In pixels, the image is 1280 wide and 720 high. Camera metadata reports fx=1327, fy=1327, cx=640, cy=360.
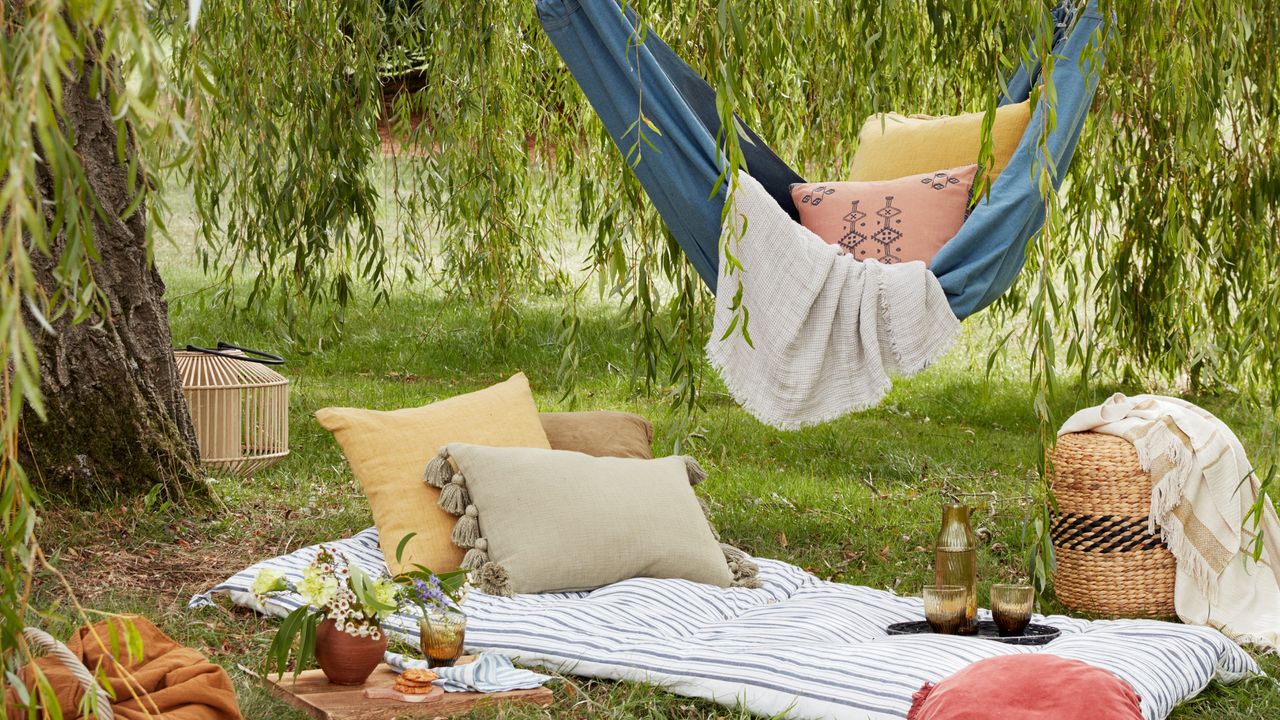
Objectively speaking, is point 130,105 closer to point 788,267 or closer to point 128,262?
point 788,267

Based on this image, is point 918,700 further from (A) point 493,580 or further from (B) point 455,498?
(B) point 455,498

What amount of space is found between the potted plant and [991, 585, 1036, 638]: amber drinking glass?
0.95 metres

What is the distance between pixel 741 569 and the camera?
265 centimetres

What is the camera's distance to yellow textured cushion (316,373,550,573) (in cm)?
250

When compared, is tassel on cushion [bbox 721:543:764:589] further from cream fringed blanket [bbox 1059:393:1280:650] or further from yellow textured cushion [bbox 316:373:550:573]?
cream fringed blanket [bbox 1059:393:1280:650]

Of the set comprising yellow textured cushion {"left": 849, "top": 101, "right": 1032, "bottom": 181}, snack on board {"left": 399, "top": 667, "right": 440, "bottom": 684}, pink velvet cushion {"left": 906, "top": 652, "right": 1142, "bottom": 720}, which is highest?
yellow textured cushion {"left": 849, "top": 101, "right": 1032, "bottom": 181}

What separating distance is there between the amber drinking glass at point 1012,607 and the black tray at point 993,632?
1cm

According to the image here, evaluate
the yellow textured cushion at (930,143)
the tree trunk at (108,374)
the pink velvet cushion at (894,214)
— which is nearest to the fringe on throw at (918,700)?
the pink velvet cushion at (894,214)

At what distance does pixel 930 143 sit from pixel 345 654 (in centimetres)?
192

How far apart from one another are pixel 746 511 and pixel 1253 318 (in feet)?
4.31

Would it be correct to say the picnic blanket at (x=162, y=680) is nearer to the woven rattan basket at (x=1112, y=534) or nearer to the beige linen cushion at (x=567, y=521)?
the beige linen cushion at (x=567, y=521)

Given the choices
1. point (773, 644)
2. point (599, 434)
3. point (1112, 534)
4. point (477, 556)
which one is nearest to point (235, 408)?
point (599, 434)

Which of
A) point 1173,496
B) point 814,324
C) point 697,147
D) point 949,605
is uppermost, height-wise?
point 697,147

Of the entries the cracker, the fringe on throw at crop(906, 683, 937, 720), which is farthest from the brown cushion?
the fringe on throw at crop(906, 683, 937, 720)
